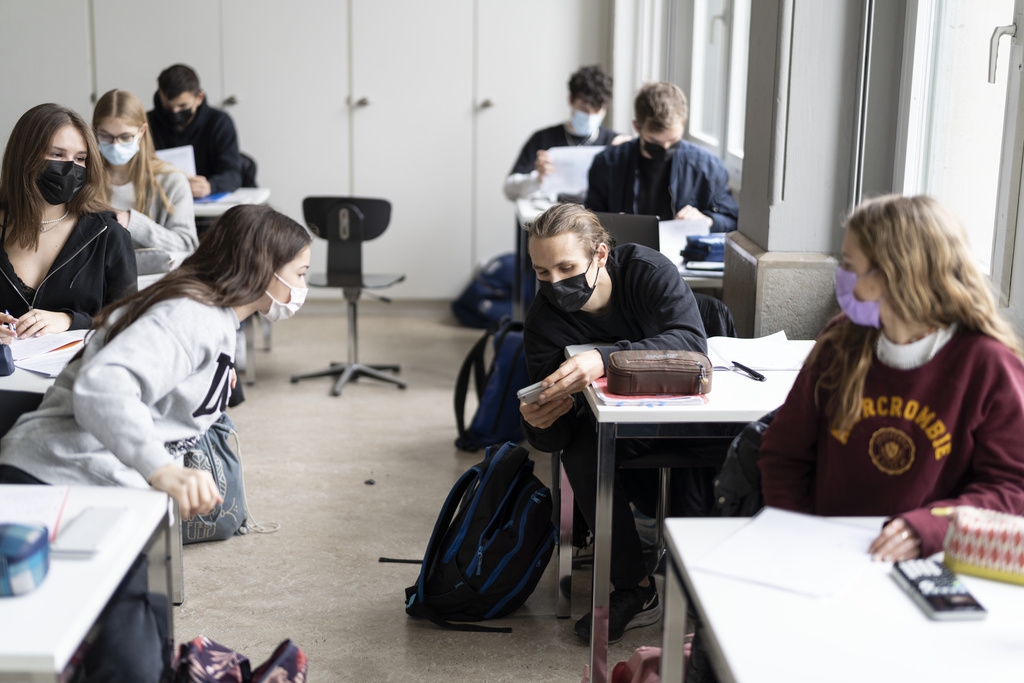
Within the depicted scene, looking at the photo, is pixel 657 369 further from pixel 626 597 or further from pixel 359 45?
pixel 359 45

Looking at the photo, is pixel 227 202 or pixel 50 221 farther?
pixel 227 202

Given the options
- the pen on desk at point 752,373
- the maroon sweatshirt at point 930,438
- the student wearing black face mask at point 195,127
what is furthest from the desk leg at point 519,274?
the maroon sweatshirt at point 930,438

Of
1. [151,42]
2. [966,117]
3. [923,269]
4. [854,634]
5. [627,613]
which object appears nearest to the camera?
[854,634]

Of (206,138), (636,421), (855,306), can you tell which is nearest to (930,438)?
(855,306)

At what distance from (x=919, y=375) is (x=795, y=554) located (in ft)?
1.21

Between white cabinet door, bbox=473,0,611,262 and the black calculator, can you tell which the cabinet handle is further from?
white cabinet door, bbox=473,0,611,262

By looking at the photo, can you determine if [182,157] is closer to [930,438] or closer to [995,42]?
[995,42]

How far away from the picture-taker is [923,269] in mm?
1598

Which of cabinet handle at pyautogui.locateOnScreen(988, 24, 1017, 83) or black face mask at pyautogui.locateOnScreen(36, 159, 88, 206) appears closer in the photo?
cabinet handle at pyautogui.locateOnScreen(988, 24, 1017, 83)

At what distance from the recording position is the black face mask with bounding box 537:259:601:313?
253 cm

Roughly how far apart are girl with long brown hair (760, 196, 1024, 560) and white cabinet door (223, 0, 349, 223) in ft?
16.2

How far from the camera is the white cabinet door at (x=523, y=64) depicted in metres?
6.22

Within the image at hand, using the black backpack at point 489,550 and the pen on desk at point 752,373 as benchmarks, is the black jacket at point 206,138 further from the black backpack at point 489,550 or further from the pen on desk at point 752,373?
the pen on desk at point 752,373

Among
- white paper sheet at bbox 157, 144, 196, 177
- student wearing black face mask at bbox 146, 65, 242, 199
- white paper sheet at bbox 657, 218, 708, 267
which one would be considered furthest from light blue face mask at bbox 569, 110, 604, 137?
white paper sheet at bbox 157, 144, 196, 177
